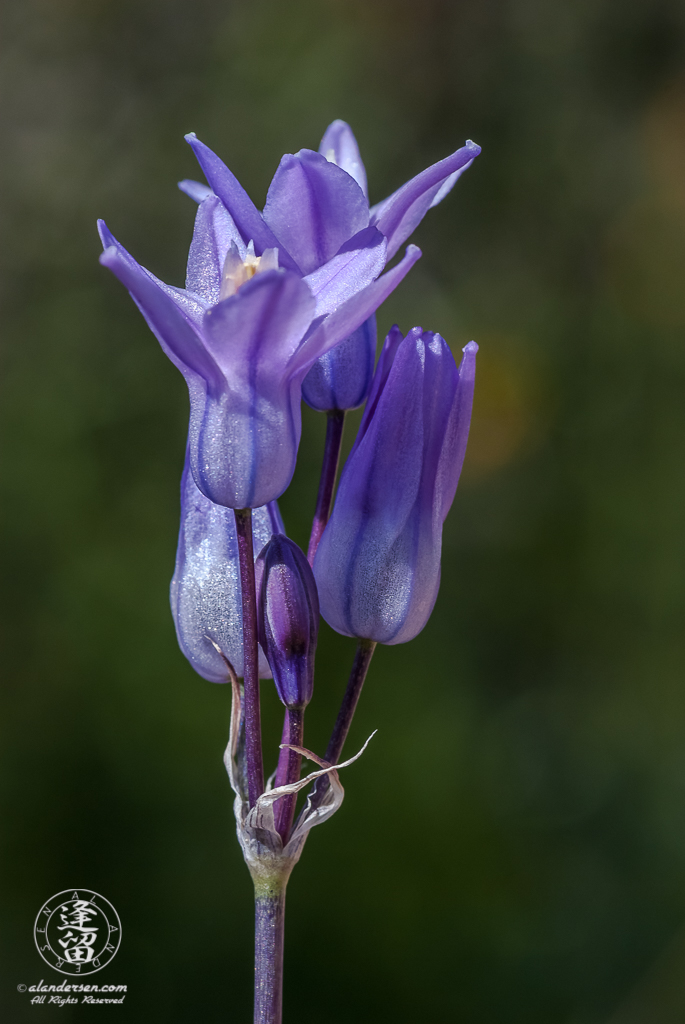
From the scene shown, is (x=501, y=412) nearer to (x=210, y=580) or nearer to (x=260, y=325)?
(x=210, y=580)

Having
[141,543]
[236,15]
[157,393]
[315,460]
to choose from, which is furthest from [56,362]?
[236,15]

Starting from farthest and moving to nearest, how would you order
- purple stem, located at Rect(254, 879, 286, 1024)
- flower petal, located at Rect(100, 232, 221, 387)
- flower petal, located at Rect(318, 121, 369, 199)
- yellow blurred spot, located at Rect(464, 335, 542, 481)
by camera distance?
yellow blurred spot, located at Rect(464, 335, 542, 481) → flower petal, located at Rect(318, 121, 369, 199) → purple stem, located at Rect(254, 879, 286, 1024) → flower petal, located at Rect(100, 232, 221, 387)

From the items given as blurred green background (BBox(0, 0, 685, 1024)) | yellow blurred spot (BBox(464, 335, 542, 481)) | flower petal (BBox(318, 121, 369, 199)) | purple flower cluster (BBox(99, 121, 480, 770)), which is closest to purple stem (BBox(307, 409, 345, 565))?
purple flower cluster (BBox(99, 121, 480, 770))

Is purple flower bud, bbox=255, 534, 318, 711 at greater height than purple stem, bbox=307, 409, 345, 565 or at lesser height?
lesser

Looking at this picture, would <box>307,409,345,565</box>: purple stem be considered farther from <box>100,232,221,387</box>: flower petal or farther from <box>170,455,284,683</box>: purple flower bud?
<box>100,232,221,387</box>: flower petal

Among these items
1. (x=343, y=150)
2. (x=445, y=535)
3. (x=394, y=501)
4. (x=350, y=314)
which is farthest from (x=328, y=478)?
(x=445, y=535)

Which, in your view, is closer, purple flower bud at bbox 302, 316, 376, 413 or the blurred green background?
purple flower bud at bbox 302, 316, 376, 413

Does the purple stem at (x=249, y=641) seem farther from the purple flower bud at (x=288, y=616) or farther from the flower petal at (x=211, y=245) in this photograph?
the flower petal at (x=211, y=245)
